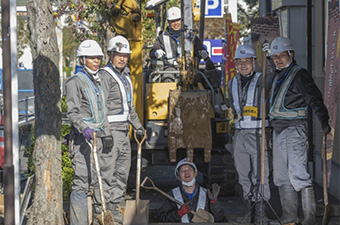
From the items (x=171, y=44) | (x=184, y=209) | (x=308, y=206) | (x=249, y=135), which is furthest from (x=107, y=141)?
(x=171, y=44)

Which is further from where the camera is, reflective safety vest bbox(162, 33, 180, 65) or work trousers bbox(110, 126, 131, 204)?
reflective safety vest bbox(162, 33, 180, 65)

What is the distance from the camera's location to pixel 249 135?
806cm

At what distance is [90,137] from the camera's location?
24.4 ft

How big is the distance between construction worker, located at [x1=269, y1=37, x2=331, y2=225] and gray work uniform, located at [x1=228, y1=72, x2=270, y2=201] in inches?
9.1

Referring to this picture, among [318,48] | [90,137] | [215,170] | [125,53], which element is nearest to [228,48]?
[318,48]

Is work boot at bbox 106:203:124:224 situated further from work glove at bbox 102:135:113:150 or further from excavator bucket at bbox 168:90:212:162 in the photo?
excavator bucket at bbox 168:90:212:162

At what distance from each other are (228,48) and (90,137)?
9879mm

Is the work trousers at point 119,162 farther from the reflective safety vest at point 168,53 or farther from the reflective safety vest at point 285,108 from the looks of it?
the reflective safety vest at point 168,53

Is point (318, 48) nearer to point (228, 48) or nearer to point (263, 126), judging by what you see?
point (263, 126)

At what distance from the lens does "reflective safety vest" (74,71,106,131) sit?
7.77 meters

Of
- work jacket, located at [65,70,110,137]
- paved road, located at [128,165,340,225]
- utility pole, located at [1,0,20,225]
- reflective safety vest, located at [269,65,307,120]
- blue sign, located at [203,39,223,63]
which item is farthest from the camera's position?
blue sign, located at [203,39,223,63]

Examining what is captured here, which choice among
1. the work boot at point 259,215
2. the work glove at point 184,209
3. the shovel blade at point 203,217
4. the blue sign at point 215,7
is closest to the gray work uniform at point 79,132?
the work glove at point 184,209

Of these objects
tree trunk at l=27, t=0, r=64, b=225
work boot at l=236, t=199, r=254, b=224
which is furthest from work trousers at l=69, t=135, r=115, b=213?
work boot at l=236, t=199, r=254, b=224

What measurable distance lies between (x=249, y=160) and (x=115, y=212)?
5.18 ft
